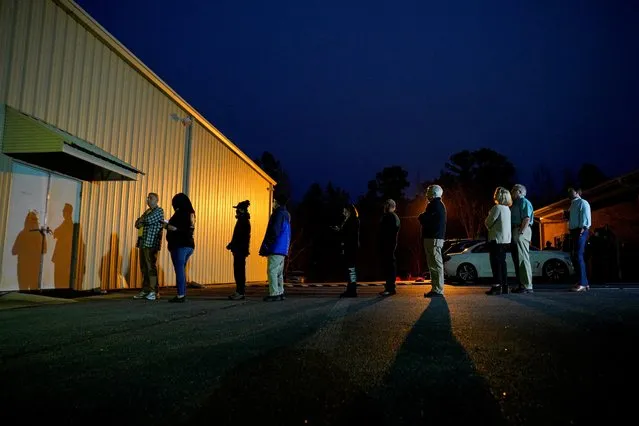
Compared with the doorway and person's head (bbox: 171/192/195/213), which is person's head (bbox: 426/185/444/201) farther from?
the doorway

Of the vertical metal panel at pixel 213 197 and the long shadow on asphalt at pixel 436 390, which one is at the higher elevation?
the vertical metal panel at pixel 213 197

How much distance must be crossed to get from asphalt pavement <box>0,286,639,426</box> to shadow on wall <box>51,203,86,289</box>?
16.3 feet

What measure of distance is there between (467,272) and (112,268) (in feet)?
34.8

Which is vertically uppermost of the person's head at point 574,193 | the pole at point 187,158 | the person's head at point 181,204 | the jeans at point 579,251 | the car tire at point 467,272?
the pole at point 187,158

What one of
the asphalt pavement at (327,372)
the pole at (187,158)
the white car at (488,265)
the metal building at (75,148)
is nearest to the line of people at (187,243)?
the metal building at (75,148)

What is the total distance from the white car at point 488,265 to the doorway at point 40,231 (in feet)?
36.4

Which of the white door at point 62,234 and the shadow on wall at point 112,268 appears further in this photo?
the shadow on wall at point 112,268

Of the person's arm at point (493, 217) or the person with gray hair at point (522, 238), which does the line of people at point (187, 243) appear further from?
the person with gray hair at point (522, 238)

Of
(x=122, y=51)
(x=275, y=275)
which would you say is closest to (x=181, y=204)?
(x=275, y=275)

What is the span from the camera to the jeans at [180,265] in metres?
6.39

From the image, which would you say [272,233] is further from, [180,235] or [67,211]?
[67,211]

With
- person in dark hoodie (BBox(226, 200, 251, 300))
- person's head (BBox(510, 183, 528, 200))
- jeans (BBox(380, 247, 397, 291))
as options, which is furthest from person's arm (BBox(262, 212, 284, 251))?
person's head (BBox(510, 183, 528, 200))

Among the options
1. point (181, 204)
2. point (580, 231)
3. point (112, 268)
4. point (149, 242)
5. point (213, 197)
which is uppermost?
point (213, 197)

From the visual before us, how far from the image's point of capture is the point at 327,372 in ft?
6.68
